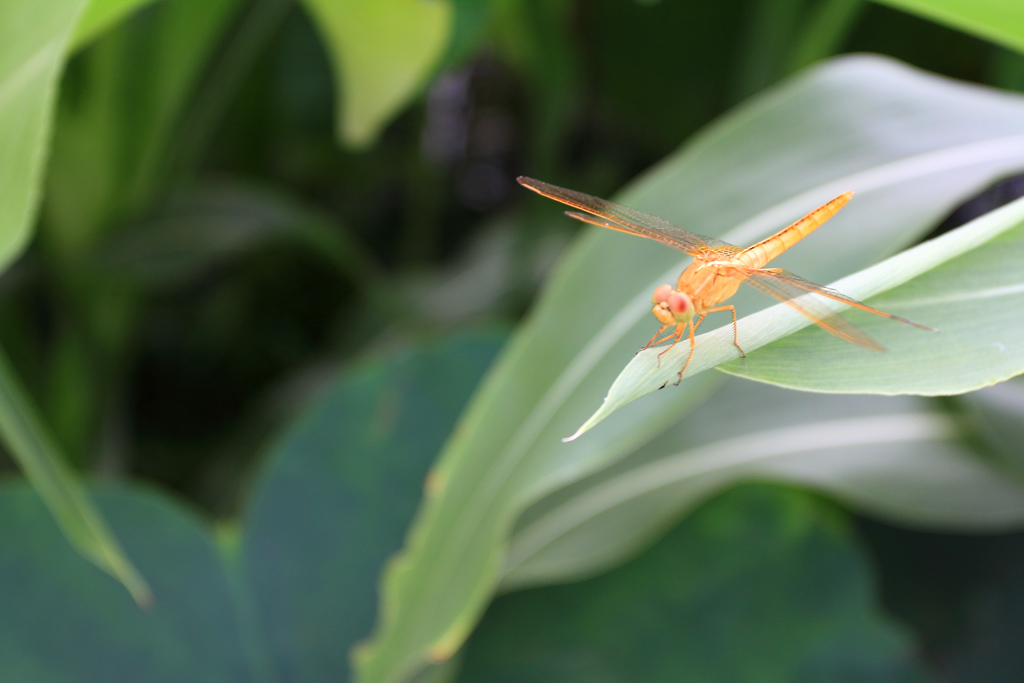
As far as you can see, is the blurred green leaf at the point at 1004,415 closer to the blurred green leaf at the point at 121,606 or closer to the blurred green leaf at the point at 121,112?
the blurred green leaf at the point at 121,606

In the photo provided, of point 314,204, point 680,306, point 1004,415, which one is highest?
point 680,306

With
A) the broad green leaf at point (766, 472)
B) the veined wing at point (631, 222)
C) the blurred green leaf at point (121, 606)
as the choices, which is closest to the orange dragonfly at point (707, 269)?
the veined wing at point (631, 222)

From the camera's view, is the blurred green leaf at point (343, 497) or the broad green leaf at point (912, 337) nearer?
the broad green leaf at point (912, 337)

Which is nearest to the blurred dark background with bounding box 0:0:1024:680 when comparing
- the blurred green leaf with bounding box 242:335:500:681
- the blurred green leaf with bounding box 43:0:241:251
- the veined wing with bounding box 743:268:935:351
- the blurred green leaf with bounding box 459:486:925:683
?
the blurred green leaf with bounding box 43:0:241:251

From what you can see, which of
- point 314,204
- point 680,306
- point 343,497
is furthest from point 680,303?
point 314,204

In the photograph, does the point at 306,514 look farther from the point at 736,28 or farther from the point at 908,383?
the point at 736,28

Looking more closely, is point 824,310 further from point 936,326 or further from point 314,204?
point 314,204
